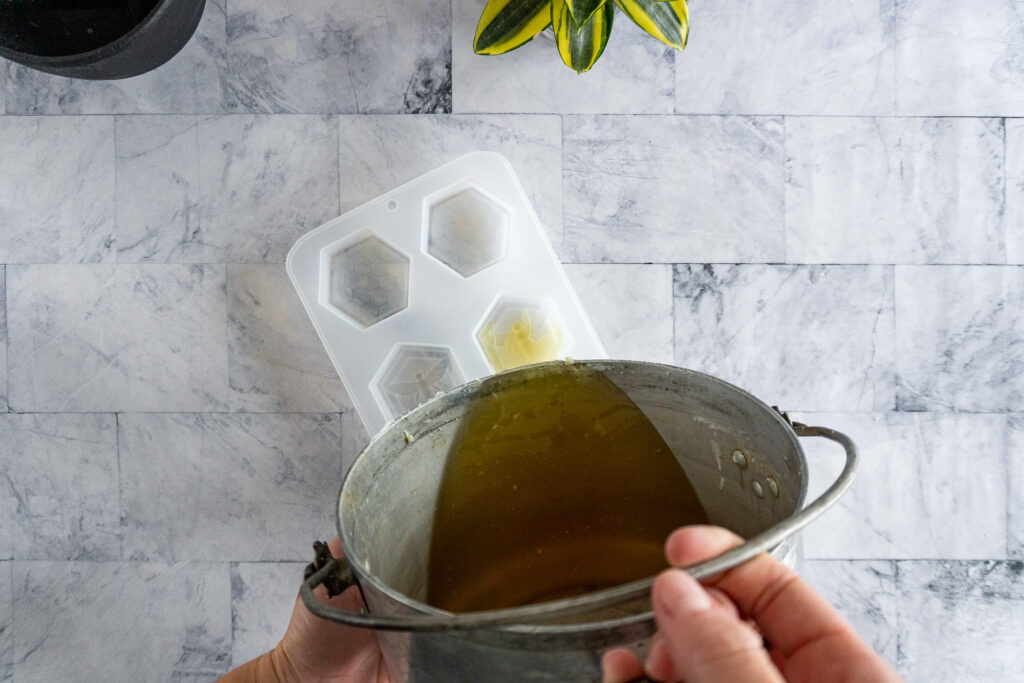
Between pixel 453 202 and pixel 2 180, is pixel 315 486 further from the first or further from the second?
pixel 2 180

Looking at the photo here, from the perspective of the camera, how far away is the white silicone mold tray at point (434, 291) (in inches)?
30.9

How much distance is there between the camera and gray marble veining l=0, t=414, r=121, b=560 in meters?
0.88

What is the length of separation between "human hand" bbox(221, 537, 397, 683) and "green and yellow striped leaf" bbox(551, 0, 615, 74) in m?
0.56

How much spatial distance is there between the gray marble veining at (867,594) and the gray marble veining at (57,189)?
1.00 m

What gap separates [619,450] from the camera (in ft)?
2.19

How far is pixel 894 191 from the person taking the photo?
0.86 meters

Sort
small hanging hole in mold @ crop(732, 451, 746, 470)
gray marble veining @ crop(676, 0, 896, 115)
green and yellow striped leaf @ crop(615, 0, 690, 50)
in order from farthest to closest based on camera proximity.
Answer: gray marble veining @ crop(676, 0, 896, 115), green and yellow striped leaf @ crop(615, 0, 690, 50), small hanging hole in mold @ crop(732, 451, 746, 470)

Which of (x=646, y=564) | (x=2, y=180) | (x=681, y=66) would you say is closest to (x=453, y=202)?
(x=681, y=66)

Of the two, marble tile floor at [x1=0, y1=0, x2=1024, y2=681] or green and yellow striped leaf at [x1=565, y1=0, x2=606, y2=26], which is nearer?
green and yellow striped leaf at [x1=565, y1=0, x2=606, y2=26]

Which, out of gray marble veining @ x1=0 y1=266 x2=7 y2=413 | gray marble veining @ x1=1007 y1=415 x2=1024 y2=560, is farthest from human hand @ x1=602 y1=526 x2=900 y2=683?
gray marble veining @ x1=0 y1=266 x2=7 y2=413

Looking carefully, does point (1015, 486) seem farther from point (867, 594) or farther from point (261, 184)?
point (261, 184)

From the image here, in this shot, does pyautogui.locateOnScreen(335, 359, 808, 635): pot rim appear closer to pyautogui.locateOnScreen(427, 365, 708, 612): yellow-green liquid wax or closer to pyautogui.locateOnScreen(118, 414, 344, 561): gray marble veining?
pyautogui.locateOnScreen(427, 365, 708, 612): yellow-green liquid wax

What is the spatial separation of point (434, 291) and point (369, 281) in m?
0.08

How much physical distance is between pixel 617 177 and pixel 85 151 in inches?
26.5
